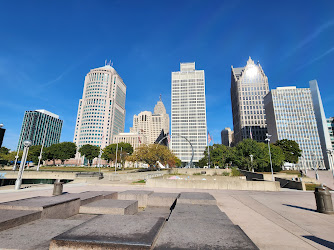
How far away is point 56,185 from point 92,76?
614 ft

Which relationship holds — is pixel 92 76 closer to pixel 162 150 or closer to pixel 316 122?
pixel 162 150

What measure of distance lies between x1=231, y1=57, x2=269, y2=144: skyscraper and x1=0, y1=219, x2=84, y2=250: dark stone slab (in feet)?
449

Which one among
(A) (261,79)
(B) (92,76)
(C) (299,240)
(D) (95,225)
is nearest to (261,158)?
(C) (299,240)

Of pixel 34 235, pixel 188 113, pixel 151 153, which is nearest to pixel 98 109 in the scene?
pixel 188 113

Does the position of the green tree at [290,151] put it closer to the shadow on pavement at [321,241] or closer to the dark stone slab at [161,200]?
the dark stone slab at [161,200]

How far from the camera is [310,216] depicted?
712 centimetres

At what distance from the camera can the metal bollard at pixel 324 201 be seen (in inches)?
296

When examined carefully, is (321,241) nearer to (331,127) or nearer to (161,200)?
(161,200)

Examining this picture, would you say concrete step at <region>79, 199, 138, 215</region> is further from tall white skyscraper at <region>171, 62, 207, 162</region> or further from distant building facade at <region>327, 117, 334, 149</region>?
distant building facade at <region>327, 117, 334, 149</region>

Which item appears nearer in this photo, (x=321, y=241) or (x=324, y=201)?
(x=321, y=241)

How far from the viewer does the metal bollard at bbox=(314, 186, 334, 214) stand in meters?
7.53

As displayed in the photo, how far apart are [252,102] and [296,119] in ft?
115

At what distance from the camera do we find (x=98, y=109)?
536ft

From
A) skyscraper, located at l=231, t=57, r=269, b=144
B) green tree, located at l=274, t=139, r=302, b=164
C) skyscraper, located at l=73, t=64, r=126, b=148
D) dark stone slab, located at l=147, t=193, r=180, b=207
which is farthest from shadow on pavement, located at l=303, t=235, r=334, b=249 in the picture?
skyscraper, located at l=73, t=64, r=126, b=148
